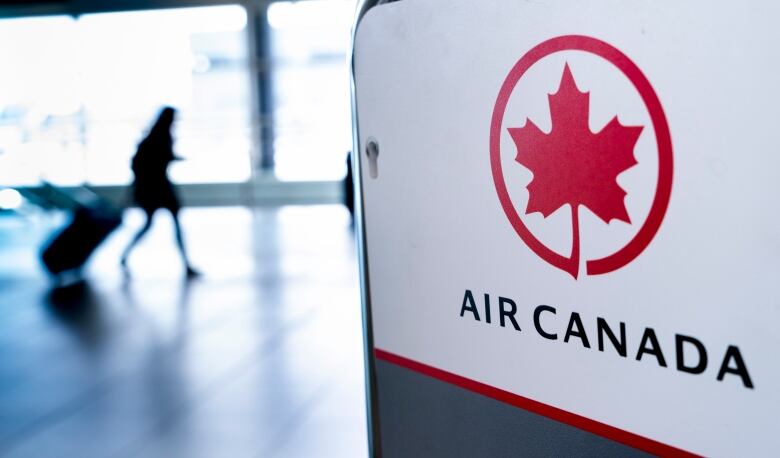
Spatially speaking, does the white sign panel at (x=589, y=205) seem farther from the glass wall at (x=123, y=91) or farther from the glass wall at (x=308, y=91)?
the glass wall at (x=123, y=91)

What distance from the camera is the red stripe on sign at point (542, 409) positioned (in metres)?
0.83

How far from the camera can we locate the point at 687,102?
737mm

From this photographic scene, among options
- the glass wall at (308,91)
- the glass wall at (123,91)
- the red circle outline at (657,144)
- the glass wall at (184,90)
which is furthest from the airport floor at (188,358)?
the glass wall at (123,91)

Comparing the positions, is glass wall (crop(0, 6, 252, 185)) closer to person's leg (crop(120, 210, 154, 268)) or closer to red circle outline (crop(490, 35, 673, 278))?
person's leg (crop(120, 210, 154, 268))

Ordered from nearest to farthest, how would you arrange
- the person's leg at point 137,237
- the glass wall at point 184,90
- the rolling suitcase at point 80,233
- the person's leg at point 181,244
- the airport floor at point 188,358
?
the airport floor at point 188,358, the person's leg at point 181,244, the rolling suitcase at point 80,233, the person's leg at point 137,237, the glass wall at point 184,90

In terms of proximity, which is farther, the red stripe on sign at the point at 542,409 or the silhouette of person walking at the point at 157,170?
the silhouette of person walking at the point at 157,170

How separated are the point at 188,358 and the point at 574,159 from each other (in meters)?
3.66

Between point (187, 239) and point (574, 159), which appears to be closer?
point (574, 159)

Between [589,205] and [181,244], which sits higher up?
[589,205]

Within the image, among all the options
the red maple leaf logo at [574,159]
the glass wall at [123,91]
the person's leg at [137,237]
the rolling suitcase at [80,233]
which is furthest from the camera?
the glass wall at [123,91]

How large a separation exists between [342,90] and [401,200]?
11517 millimetres

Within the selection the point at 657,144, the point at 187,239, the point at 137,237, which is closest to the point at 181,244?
the point at 137,237

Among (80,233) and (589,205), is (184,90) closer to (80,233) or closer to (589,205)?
(80,233)

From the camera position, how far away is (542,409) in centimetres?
95
